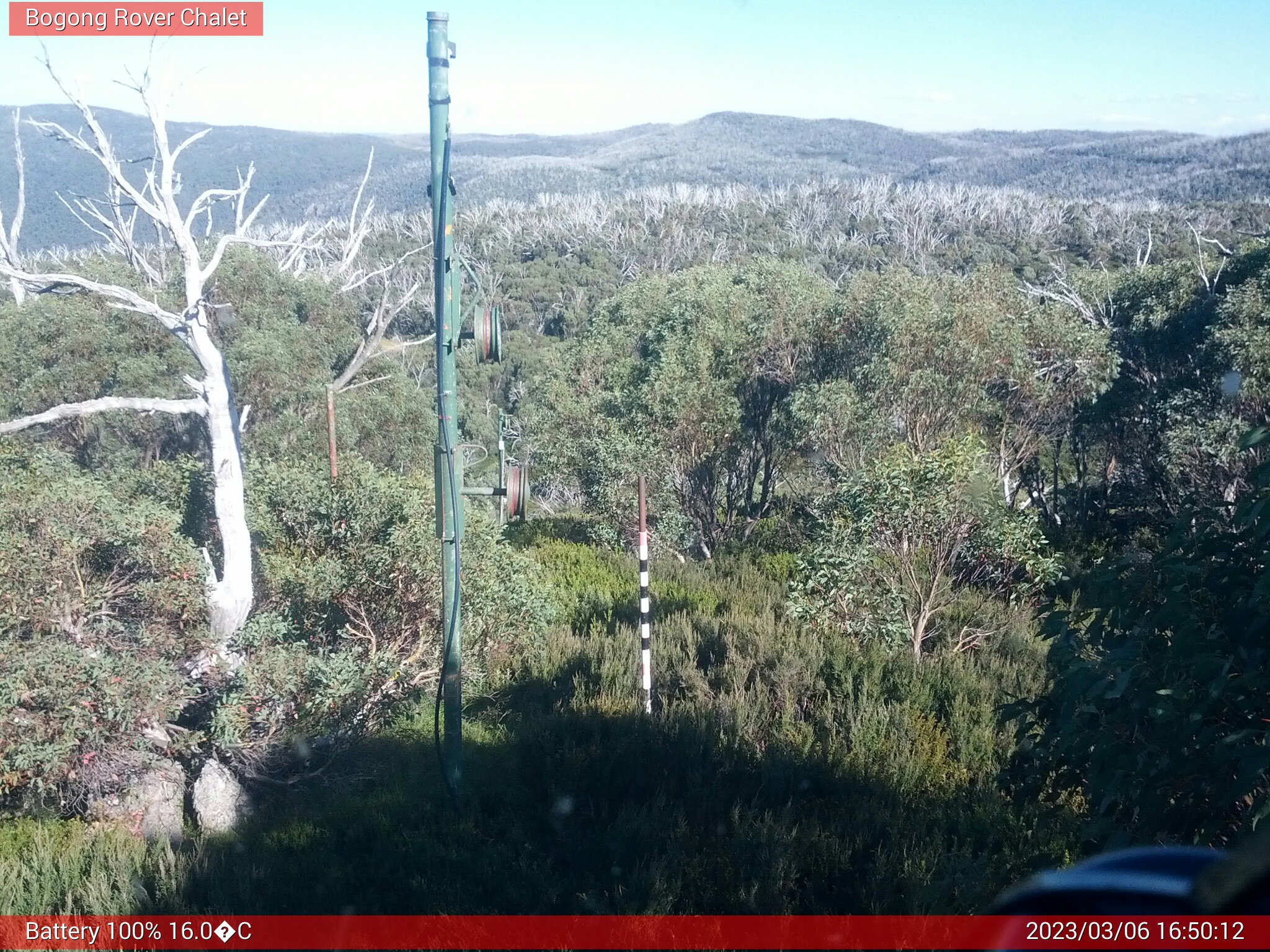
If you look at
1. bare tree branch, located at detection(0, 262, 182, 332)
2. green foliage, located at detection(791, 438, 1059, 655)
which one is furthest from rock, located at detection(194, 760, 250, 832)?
green foliage, located at detection(791, 438, 1059, 655)

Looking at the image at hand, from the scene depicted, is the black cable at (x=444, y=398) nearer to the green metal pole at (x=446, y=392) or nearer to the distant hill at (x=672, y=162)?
the green metal pole at (x=446, y=392)

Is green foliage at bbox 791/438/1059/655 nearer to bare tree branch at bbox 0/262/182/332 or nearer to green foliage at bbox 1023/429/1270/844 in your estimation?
green foliage at bbox 1023/429/1270/844

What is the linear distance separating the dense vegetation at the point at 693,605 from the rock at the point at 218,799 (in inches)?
5.2

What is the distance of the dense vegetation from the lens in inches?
157

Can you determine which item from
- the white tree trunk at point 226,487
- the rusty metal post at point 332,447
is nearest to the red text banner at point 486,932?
the white tree trunk at point 226,487

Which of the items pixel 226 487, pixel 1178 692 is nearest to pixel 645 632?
pixel 226 487

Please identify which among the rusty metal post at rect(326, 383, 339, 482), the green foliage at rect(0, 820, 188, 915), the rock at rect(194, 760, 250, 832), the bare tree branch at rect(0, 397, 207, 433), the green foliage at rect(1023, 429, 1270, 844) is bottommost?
the rock at rect(194, 760, 250, 832)

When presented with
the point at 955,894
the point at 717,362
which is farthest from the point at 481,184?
the point at 955,894

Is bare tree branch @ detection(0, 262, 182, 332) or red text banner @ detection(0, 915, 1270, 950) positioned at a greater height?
bare tree branch @ detection(0, 262, 182, 332)

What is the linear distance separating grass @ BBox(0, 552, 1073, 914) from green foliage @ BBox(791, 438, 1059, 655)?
1180mm

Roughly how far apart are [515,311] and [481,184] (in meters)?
50.7

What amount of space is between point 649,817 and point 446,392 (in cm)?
260

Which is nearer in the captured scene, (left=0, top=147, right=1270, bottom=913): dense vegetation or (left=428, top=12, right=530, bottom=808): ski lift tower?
(left=0, top=147, right=1270, bottom=913): dense vegetation

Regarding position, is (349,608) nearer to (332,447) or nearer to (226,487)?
(226,487)
